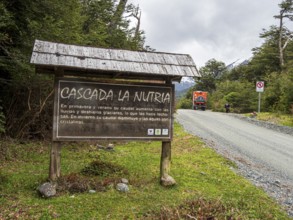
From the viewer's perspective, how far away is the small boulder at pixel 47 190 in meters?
5.28

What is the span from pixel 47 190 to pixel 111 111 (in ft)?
6.41

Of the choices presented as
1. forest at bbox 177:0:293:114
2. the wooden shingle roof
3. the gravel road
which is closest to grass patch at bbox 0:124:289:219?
the gravel road

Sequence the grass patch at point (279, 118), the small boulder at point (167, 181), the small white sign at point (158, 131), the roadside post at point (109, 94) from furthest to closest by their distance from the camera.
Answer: the grass patch at point (279, 118) → the small white sign at point (158, 131) → the small boulder at point (167, 181) → the roadside post at point (109, 94)

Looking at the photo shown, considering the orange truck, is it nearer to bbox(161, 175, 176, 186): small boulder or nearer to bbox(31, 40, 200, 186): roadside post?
bbox(31, 40, 200, 186): roadside post

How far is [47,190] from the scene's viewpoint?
17.5 feet

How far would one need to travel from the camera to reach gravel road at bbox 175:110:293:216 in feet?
23.6

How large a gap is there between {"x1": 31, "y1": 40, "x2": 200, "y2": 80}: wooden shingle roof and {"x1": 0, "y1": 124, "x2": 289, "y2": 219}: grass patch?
227 centimetres

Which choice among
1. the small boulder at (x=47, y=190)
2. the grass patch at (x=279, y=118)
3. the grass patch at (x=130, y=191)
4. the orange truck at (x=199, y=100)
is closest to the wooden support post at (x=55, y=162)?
the grass patch at (x=130, y=191)

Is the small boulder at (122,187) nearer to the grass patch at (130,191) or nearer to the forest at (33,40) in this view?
the grass patch at (130,191)

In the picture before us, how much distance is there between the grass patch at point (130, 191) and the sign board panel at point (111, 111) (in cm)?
101

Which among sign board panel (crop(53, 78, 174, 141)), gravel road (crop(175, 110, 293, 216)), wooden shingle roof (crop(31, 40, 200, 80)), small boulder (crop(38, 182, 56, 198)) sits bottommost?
gravel road (crop(175, 110, 293, 216))

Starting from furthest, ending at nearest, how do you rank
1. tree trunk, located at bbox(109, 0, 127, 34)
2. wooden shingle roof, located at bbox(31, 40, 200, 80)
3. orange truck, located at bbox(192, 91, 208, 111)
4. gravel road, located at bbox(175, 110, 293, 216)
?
orange truck, located at bbox(192, 91, 208, 111), tree trunk, located at bbox(109, 0, 127, 34), gravel road, located at bbox(175, 110, 293, 216), wooden shingle roof, located at bbox(31, 40, 200, 80)

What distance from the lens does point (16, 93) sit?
31.6 feet

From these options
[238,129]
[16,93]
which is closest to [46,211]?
[16,93]
